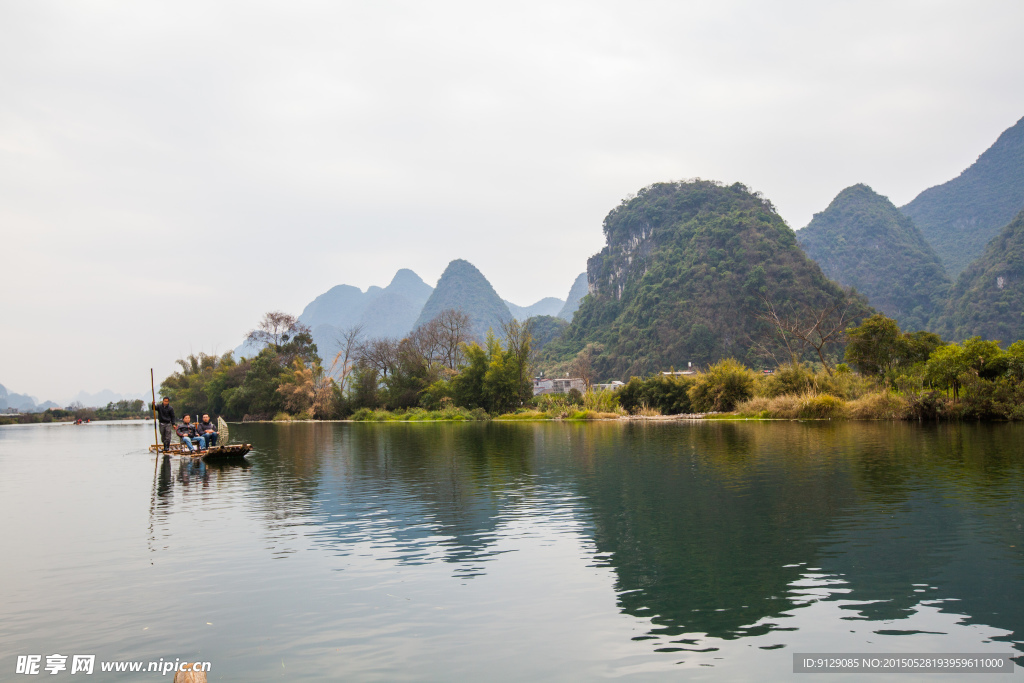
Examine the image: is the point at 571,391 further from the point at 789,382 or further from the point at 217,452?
the point at 217,452

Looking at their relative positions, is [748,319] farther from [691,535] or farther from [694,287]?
[691,535]

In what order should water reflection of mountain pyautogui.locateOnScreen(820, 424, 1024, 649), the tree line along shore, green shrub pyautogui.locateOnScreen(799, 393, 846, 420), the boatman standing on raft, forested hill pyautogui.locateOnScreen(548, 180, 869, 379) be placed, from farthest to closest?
1. forested hill pyautogui.locateOnScreen(548, 180, 869, 379)
2. green shrub pyautogui.locateOnScreen(799, 393, 846, 420)
3. the tree line along shore
4. the boatman standing on raft
5. water reflection of mountain pyautogui.locateOnScreen(820, 424, 1024, 649)

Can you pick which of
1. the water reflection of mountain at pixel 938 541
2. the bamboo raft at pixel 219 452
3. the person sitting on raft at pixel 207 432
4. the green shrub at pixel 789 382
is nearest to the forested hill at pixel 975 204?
the green shrub at pixel 789 382

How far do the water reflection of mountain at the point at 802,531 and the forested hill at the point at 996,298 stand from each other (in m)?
97.6

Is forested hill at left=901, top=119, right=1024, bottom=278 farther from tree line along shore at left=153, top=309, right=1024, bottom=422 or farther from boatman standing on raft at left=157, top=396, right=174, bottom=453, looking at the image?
boatman standing on raft at left=157, top=396, right=174, bottom=453

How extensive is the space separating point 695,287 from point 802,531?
102217mm

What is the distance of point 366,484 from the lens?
14125 millimetres

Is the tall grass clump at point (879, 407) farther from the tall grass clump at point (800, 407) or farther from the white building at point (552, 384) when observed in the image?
the white building at point (552, 384)

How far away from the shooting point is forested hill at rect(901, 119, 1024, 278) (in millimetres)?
147250

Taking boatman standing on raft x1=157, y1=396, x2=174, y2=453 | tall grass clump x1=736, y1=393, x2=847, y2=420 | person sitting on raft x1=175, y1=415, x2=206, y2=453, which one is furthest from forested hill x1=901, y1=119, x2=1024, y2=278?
boatman standing on raft x1=157, y1=396, x2=174, y2=453

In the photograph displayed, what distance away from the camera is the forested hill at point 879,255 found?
124700 millimetres

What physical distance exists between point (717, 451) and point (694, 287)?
92.6m

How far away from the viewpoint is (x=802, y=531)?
8.30m

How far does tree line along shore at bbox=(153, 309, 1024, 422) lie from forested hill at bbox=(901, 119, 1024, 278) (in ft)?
307
